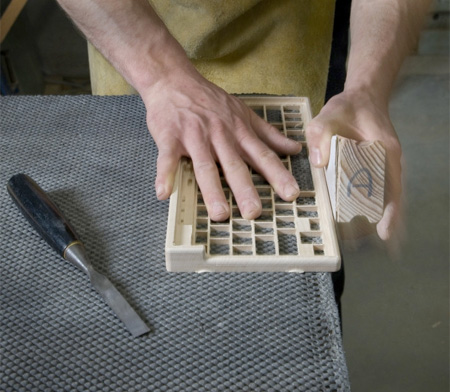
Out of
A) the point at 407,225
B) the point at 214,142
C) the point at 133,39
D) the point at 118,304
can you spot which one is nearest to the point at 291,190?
the point at 214,142

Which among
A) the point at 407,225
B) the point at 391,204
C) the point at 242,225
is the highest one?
the point at 242,225

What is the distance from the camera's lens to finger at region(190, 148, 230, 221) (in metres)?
0.63

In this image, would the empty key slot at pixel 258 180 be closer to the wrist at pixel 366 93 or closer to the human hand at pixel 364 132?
the human hand at pixel 364 132

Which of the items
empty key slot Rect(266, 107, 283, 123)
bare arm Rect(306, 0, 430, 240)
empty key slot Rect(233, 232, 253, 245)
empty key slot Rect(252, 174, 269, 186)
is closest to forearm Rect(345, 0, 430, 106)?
bare arm Rect(306, 0, 430, 240)

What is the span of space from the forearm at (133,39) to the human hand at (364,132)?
9.1 inches

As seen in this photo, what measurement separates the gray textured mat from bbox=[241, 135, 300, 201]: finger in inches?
4.5

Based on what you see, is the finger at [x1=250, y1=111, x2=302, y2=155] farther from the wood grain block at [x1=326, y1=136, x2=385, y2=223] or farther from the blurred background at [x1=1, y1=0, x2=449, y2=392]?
the blurred background at [x1=1, y1=0, x2=449, y2=392]

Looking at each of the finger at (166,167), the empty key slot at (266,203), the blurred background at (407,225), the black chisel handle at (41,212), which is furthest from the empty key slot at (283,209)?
the blurred background at (407,225)

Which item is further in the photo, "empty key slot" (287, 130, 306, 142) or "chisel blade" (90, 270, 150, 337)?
"empty key slot" (287, 130, 306, 142)

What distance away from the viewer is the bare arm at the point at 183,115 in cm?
67

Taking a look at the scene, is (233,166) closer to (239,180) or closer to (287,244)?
(239,180)

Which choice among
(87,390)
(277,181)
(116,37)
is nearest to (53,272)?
(87,390)

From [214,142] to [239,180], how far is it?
0.29 feet

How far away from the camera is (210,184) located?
665 mm
